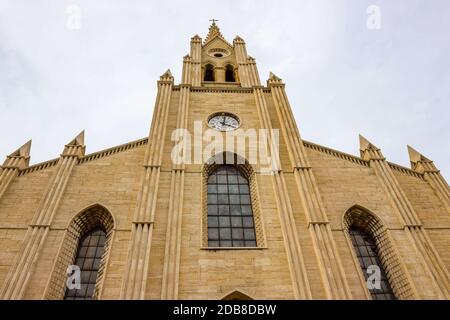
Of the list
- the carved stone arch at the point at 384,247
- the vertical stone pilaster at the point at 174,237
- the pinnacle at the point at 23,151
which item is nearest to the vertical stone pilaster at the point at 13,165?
the pinnacle at the point at 23,151

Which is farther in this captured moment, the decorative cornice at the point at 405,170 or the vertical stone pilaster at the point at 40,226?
the decorative cornice at the point at 405,170

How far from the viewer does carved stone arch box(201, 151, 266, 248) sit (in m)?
14.1

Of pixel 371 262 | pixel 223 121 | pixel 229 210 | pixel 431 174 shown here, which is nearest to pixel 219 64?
pixel 223 121

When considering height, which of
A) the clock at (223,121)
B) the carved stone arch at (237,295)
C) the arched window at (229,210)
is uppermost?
the clock at (223,121)

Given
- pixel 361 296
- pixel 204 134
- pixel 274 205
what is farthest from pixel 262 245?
pixel 204 134

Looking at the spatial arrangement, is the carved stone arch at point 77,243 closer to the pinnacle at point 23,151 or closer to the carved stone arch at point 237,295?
the carved stone arch at point 237,295

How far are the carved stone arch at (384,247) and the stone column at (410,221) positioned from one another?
2.62 feet

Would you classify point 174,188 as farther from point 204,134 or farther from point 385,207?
point 385,207

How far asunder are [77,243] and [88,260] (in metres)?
0.86

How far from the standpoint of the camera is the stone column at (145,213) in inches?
461

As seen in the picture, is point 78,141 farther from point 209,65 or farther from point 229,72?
point 229,72

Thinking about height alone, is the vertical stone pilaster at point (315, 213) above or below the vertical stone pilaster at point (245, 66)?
below

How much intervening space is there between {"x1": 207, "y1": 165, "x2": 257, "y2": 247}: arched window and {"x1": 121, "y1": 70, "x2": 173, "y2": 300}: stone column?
241 centimetres
